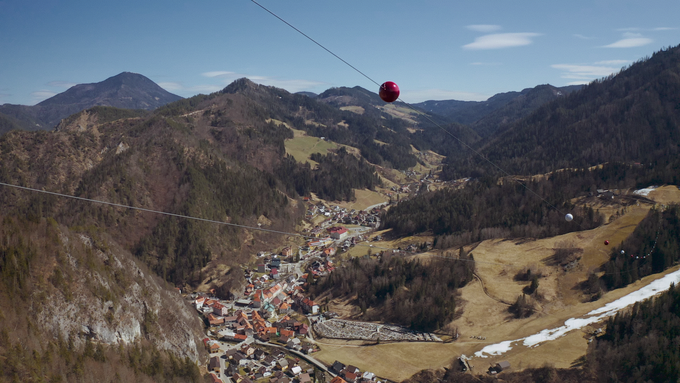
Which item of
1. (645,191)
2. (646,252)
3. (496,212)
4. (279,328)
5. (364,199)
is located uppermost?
(645,191)

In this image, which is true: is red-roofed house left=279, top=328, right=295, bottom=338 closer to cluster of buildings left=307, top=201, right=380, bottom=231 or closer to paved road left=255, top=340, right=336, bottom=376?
paved road left=255, top=340, right=336, bottom=376

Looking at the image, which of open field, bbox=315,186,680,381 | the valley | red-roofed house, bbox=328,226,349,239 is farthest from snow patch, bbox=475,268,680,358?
red-roofed house, bbox=328,226,349,239

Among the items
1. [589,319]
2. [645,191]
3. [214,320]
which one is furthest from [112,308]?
[645,191]

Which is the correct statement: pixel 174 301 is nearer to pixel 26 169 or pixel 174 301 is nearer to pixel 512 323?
pixel 512 323

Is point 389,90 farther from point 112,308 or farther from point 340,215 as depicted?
point 340,215

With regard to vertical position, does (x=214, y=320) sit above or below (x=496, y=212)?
below

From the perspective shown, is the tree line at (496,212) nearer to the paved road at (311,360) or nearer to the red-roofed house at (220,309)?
the paved road at (311,360)
